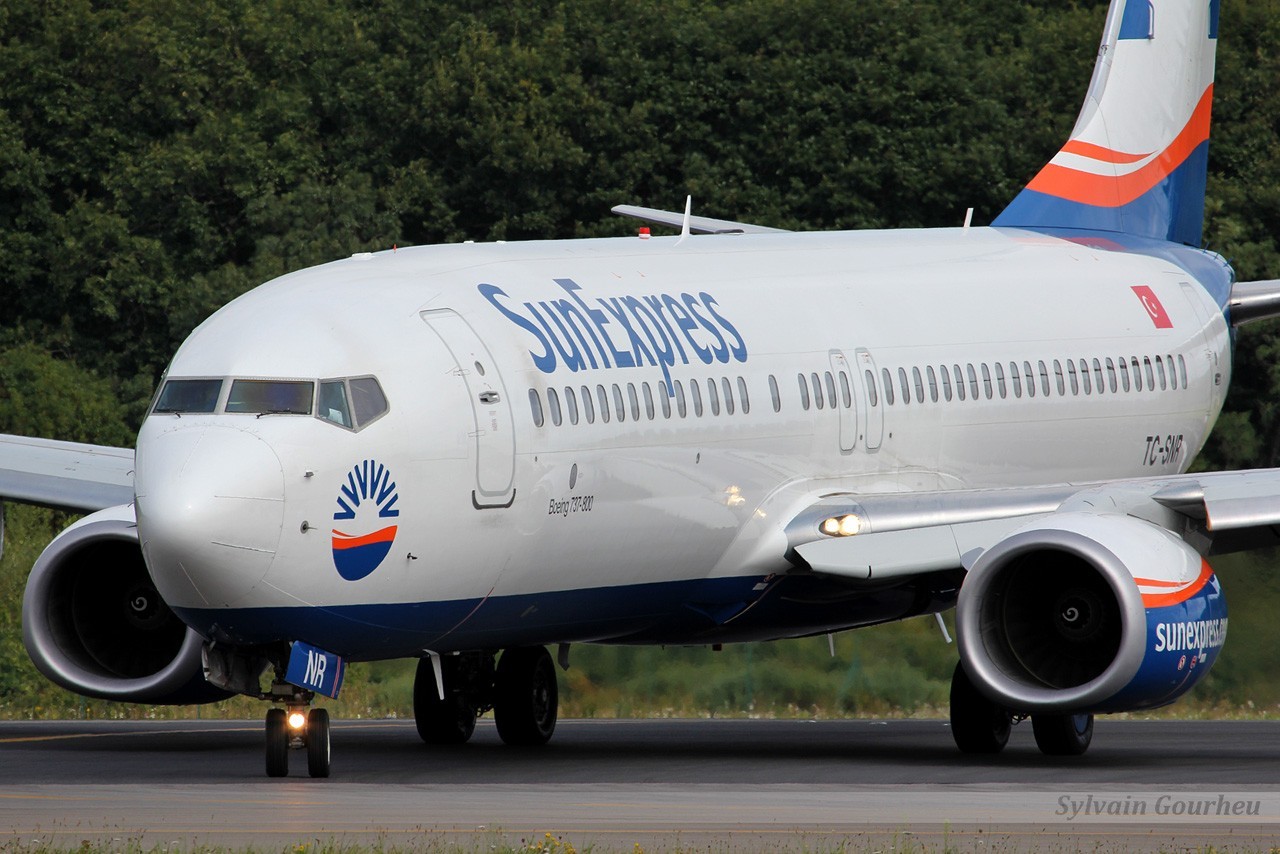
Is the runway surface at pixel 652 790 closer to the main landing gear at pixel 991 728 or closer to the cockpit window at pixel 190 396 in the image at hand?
the main landing gear at pixel 991 728

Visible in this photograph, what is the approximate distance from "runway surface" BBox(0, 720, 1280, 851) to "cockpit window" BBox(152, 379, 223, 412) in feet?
9.49

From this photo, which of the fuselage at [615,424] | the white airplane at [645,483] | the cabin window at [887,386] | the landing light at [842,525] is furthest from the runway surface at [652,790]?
the cabin window at [887,386]

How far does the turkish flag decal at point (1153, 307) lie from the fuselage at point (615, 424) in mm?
74

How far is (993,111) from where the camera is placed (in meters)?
58.6

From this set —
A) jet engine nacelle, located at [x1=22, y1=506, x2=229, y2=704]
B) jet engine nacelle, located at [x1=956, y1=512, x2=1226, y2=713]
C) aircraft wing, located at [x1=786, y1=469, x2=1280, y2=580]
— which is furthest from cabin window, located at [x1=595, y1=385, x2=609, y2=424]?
jet engine nacelle, located at [x1=22, y1=506, x2=229, y2=704]

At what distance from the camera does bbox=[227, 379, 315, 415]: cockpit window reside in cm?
1919

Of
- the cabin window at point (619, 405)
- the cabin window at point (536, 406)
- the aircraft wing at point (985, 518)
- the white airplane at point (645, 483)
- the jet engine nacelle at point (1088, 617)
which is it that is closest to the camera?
the white airplane at point (645, 483)

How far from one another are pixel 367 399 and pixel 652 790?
372 cm

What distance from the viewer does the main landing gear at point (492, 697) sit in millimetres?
25344

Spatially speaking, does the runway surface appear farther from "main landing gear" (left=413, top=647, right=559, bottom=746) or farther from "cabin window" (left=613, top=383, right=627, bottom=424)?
"cabin window" (left=613, top=383, right=627, bottom=424)

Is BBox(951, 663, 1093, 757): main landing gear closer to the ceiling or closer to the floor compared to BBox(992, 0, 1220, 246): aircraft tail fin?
closer to the floor

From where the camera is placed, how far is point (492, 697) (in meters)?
25.6

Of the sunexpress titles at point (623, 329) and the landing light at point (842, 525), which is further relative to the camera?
the landing light at point (842, 525)

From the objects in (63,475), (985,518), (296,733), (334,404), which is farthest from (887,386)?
(63,475)
